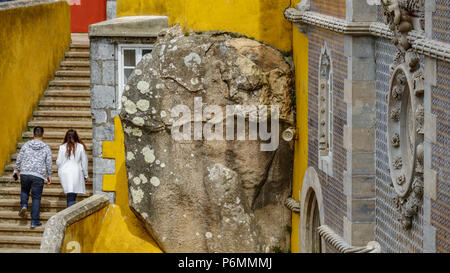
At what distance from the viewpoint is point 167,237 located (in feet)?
63.5

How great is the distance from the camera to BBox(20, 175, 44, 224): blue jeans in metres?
20.4

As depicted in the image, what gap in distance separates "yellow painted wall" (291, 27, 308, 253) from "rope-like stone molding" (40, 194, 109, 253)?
2.94 metres

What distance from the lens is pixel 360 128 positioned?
15.5 m

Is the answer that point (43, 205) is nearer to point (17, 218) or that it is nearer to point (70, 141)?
point (17, 218)

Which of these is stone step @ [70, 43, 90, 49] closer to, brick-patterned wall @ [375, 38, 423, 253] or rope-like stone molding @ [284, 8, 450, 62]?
rope-like stone molding @ [284, 8, 450, 62]

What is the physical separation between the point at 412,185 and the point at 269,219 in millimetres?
5985

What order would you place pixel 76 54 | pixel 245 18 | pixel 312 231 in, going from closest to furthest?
pixel 312 231
pixel 245 18
pixel 76 54

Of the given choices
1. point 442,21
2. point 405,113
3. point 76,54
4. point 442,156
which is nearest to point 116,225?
point 76,54

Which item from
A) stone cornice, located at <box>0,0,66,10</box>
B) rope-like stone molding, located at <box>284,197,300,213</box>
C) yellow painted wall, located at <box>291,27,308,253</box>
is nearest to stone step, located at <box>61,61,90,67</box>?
stone cornice, located at <box>0,0,66,10</box>

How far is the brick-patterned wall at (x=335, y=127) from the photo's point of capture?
16.1m

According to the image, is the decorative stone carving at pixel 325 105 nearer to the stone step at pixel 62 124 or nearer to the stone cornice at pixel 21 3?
the stone step at pixel 62 124

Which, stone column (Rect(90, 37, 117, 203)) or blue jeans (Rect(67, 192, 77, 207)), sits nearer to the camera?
stone column (Rect(90, 37, 117, 203))

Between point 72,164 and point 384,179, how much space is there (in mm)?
6824

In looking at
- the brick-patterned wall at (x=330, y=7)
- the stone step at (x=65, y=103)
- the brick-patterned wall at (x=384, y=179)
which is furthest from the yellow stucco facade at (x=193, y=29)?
the brick-patterned wall at (x=384, y=179)
